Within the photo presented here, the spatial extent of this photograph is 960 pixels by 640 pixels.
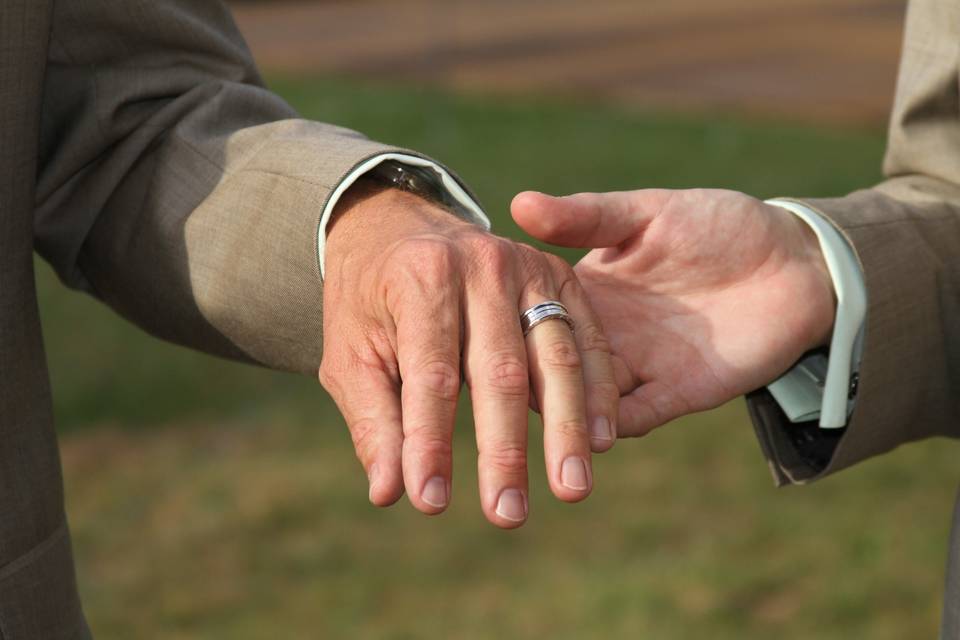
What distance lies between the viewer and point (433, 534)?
15.0ft

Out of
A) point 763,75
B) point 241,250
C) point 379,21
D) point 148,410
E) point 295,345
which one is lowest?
point 379,21

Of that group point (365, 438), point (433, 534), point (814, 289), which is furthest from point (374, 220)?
point (433, 534)

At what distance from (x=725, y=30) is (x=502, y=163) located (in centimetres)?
785

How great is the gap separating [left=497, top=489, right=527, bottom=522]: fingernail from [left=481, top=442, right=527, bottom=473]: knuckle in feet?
0.08

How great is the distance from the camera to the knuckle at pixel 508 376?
1.29 metres

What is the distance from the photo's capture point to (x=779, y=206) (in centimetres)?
181

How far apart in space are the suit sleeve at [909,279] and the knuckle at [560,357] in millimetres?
556

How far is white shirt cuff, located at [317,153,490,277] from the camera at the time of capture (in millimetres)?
1543

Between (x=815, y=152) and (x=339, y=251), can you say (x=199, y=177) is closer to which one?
(x=339, y=251)

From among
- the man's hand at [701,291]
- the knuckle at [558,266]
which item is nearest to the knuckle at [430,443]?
the knuckle at [558,266]

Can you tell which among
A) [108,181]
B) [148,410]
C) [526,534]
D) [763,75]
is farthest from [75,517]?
[763,75]

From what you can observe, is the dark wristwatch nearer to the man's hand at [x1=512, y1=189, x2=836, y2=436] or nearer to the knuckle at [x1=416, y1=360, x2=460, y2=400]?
the man's hand at [x1=512, y1=189, x2=836, y2=436]

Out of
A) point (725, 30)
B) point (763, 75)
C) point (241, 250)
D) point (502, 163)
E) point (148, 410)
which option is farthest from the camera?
point (725, 30)

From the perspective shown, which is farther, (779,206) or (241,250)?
(779,206)
